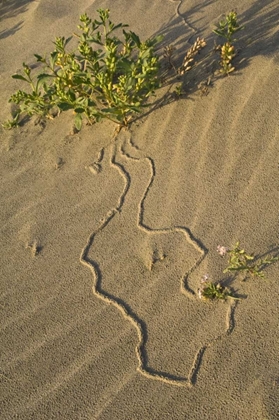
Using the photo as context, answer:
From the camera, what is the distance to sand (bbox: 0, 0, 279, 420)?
2.30 m

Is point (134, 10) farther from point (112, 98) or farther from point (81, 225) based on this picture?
point (81, 225)

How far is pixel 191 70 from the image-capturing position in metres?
3.80

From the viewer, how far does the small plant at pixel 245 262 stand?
2543 millimetres

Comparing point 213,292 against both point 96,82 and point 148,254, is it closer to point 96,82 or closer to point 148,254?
point 148,254

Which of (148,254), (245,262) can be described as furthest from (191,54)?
(245,262)

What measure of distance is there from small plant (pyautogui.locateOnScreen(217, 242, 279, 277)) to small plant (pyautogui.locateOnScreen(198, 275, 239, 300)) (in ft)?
0.34

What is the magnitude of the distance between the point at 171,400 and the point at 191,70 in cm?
252

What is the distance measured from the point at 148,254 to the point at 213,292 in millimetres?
472

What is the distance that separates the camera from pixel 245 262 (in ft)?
8.47

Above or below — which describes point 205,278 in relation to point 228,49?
below

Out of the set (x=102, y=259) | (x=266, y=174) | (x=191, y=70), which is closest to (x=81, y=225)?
(x=102, y=259)

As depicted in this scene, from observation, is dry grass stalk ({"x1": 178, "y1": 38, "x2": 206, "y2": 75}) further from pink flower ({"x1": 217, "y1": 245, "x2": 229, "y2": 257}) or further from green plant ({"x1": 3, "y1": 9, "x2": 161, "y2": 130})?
pink flower ({"x1": 217, "y1": 245, "x2": 229, "y2": 257})

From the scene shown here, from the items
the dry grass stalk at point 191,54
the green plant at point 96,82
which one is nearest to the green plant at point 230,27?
the dry grass stalk at point 191,54

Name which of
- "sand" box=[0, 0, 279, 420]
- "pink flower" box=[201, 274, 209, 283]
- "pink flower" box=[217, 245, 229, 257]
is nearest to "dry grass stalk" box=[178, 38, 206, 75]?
"sand" box=[0, 0, 279, 420]
